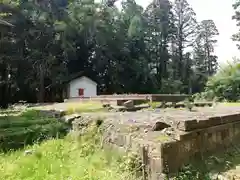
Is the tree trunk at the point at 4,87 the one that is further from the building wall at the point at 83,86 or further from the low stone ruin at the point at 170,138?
the low stone ruin at the point at 170,138

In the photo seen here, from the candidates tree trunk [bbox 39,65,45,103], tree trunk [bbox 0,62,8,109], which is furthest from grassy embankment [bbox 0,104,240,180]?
tree trunk [bbox 39,65,45,103]

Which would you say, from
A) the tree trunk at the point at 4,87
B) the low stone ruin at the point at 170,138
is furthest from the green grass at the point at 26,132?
the tree trunk at the point at 4,87

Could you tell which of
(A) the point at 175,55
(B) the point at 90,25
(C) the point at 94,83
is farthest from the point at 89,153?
(A) the point at 175,55

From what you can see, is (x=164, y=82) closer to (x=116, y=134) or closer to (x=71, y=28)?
(x=71, y=28)

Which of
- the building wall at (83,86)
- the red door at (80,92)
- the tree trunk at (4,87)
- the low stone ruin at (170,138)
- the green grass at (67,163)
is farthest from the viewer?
the red door at (80,92)

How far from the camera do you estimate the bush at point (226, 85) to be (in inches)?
586

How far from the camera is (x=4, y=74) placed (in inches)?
921

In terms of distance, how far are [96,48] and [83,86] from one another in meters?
4.51

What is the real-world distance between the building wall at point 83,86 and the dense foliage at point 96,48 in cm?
114

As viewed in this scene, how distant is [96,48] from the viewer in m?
27.1

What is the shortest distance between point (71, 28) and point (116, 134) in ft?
74.8

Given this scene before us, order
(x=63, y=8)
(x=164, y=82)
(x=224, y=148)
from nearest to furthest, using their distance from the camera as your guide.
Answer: (x=224, y=148)
(x=63, y=8)
(x=164, y=82)

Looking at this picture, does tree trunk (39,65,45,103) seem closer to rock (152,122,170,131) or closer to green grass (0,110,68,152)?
green grass (0,110,68,152)

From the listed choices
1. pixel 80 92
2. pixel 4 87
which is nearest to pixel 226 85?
pixel 80 92
